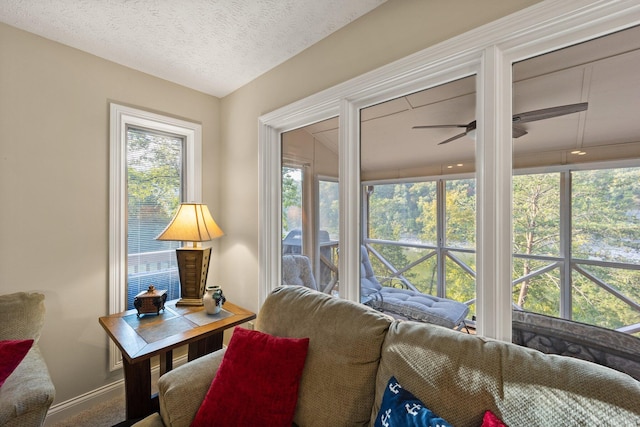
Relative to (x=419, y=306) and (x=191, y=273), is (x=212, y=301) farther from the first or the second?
(x=419, y=306)

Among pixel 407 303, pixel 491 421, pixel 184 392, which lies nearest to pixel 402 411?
pixel 491 421

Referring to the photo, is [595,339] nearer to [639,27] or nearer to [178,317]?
[639,27]

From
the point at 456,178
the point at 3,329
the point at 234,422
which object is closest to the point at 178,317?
the point at 3,329

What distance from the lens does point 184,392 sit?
46.1 inches

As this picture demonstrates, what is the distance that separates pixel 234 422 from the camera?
108cm

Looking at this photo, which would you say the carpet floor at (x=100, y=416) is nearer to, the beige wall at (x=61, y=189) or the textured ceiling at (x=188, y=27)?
the beige wall at (x=61, y=189)

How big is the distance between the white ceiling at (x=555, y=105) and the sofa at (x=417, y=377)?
78cm

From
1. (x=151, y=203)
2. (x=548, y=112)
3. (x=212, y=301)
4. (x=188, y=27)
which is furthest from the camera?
(x=151, y=203)

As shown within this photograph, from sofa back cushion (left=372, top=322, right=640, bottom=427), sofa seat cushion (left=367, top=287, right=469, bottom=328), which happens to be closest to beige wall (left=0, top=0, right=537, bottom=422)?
sofa seat cushion (left=367, top=287, right=469, bottom=328)

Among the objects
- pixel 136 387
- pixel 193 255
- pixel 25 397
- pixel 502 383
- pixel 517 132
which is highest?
pixel 517 132

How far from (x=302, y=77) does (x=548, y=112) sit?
4.76ft

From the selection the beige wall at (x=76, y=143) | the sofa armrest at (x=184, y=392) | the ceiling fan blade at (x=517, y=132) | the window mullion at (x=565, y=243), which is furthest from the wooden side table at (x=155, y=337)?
the ceiling fan blade at (x=517, y=132)

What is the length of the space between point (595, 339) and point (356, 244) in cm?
111

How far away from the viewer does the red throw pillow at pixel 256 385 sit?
1.10m
